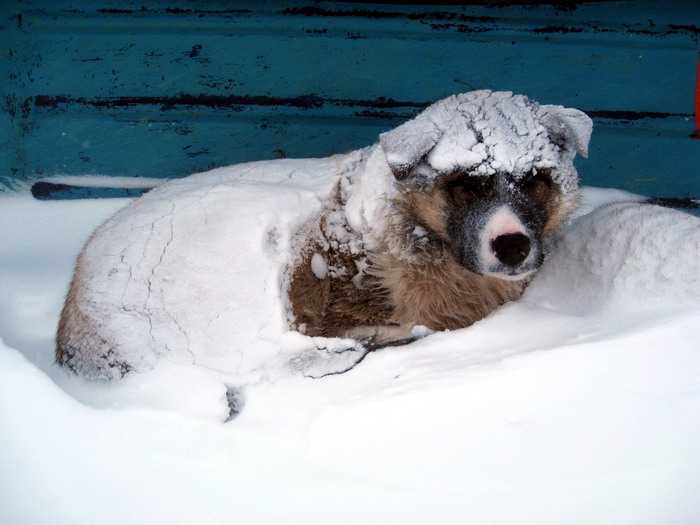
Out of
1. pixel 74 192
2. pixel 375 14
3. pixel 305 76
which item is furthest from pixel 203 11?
pixel 74 192

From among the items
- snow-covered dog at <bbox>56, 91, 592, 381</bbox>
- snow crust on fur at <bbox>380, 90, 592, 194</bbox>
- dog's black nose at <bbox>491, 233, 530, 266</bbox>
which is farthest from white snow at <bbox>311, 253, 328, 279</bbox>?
dog's black nose at <bbox>491, 233, 530, 266</bbox>

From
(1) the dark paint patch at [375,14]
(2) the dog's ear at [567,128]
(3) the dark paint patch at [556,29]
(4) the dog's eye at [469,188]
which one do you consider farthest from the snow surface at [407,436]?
(1) the dark paint patch at [375,14]

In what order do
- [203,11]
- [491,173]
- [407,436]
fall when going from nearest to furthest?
[407,436], [491,173], [203,11]

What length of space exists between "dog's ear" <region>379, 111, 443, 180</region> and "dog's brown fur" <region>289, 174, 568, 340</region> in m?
0.17

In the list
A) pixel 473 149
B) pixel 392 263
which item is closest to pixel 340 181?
pixel 392 263

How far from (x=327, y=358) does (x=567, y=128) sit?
132cm

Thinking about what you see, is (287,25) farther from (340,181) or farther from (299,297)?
(299,297)

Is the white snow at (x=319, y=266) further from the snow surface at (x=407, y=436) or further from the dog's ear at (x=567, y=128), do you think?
the dog's ear at (x=567, y=128)

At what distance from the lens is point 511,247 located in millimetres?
2621

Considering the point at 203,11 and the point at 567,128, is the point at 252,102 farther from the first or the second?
the point at 567,128

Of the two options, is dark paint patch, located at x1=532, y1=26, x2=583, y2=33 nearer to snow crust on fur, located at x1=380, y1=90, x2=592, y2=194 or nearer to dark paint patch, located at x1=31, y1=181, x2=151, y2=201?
snow crust on fur, located at x1=380, y1=90, x2=592, y2=194

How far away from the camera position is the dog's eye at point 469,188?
2.80 metres

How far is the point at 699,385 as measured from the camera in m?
2.13

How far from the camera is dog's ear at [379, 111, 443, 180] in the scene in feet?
9.40
